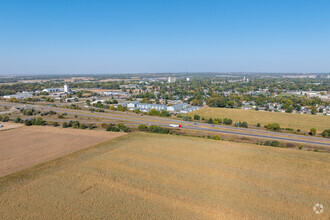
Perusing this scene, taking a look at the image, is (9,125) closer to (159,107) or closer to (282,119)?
(159,107)

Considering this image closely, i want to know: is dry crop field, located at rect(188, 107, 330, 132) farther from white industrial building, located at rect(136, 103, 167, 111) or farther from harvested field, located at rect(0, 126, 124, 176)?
harvested field, located at rect(0, 126, 124, 176)

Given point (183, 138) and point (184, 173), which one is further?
point (183, 138)

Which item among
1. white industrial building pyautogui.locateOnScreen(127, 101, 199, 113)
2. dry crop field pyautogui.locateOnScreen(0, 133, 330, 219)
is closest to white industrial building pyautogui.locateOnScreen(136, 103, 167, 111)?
white industrial building pyautogui.locateOnScreen(127, 101, 199, 113)

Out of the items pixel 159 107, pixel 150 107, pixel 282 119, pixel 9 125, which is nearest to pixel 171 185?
pixel 9 125

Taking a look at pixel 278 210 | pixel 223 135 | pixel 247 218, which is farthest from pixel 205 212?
pixel 223 135

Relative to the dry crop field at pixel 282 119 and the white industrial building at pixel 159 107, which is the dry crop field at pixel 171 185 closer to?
the dry crop field at pixel 282 119

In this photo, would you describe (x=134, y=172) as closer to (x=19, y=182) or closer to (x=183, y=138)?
(x=19, y=182)
